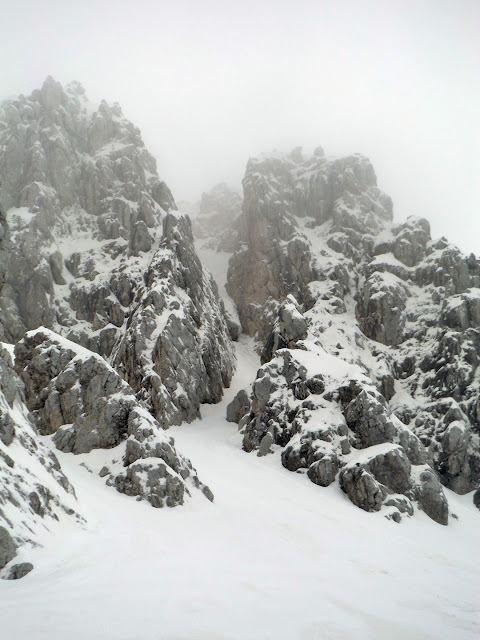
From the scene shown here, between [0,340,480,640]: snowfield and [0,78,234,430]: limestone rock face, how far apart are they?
3031 centimetres

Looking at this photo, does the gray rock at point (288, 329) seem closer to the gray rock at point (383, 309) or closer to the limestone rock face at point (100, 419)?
the gray rock at point (383, 309)

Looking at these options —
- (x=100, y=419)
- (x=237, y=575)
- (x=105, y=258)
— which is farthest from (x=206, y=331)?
(x=237, y=575)

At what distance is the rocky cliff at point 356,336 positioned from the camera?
39.0m

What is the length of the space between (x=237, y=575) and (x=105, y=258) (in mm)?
64706

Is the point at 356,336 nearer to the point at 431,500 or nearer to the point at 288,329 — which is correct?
the point at 288,329

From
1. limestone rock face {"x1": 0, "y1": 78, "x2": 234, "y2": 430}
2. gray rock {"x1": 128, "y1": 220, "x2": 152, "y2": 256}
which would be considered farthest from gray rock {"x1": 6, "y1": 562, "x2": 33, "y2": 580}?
gray rock {"x1": 128, "y1": 220, "x2": 152, "y2": 256}

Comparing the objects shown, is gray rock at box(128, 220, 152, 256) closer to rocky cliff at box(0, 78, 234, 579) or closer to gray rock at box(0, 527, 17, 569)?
rocky cliff at box(0, 78, 234, 579)

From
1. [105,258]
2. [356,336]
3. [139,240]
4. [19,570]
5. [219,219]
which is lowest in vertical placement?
[19,570]

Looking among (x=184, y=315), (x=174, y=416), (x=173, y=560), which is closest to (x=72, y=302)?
(x=184, y=315)

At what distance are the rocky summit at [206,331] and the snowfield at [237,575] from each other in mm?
1391

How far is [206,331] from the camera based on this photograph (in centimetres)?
6900

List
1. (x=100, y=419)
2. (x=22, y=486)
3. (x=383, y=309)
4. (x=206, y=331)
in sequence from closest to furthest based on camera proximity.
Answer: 1. (x=22, y=486)
2. (x=100, y=419)
3. (x=206, y=331)
4. (x=383, y=309)

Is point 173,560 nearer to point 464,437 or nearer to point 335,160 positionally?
point 464,437

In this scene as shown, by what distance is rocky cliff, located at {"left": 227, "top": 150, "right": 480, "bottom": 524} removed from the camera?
3897 cm
